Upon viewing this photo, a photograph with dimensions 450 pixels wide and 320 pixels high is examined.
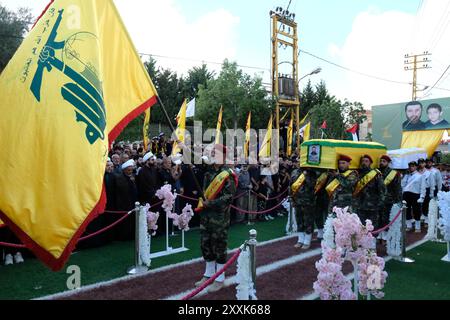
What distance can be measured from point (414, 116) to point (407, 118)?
758mm

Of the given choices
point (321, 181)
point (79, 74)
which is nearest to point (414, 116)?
point (321, 181)

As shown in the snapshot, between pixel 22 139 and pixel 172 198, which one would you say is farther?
pixel 172 198

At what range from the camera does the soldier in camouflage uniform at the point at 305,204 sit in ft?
27.0

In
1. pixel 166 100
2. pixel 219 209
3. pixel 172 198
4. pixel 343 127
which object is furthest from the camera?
pixel 166 100

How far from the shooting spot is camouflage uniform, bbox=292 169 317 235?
8239 mm

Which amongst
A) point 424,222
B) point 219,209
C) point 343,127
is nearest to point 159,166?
point 219,209

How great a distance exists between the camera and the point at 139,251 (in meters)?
6.43

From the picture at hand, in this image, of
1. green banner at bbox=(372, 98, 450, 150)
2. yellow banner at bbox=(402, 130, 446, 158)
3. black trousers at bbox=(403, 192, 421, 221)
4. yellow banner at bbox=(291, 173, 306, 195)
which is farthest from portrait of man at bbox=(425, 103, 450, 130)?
yellow banner at bbox=(291, 173, 306, 195)

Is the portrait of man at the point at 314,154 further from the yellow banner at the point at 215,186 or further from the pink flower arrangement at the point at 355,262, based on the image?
the pink flower arrangement at the point at 355,262

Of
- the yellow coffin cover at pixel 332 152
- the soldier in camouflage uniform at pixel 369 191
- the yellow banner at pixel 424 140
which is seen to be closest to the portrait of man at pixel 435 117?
the yellow banner at pixel 424 140

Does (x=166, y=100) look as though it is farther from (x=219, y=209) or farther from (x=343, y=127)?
(x=219, y=209)

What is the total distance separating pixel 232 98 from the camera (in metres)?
28.5

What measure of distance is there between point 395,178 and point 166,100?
3044 centimetres

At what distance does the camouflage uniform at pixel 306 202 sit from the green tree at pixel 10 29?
730 inches
